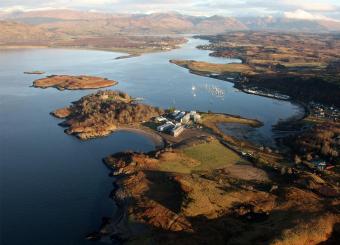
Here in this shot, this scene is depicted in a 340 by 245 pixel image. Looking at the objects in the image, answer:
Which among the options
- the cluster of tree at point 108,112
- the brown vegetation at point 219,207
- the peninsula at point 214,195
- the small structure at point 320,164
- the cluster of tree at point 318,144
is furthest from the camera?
the cluster of tree at point 108,112

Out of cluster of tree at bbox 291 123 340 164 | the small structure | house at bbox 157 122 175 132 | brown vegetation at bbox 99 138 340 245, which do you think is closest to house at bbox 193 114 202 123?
house at bbox 157 122 175 132

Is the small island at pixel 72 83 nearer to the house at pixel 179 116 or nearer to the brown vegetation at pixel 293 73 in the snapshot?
the brown vegetation at pixel 293 73

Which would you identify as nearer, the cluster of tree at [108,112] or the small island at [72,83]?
the cluster of tree at [108,112]

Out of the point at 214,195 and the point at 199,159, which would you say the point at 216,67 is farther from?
the point at 214,195

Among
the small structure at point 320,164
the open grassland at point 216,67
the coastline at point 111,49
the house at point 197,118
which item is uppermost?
the house at point 197,118

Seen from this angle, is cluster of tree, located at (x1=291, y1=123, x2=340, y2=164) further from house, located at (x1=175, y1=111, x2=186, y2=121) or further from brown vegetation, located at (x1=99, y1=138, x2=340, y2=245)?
house, located at (x1=175, y1=111, x2=186, y2=121)

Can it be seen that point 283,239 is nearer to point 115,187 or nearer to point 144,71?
point 115,187

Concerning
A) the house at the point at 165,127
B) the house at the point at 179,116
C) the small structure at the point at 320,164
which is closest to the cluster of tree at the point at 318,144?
the small structure at the point at 320,164
